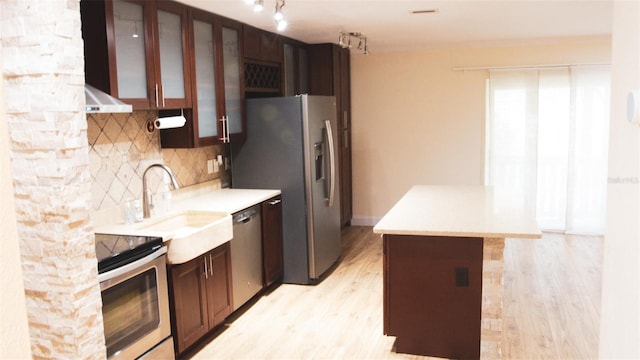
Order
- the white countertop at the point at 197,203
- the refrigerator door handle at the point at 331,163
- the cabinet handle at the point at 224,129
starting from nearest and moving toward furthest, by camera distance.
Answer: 1. the white countertop at the point at 197,203
2. the cabinet handle at the point at 224,129
3. the refrigerator door handle at the point at 331,163

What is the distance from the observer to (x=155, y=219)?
3602mm

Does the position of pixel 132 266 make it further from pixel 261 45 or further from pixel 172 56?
pixel 261 45

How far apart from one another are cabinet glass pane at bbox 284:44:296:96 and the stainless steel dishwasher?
1.71 metres

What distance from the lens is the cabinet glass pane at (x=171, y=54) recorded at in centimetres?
357

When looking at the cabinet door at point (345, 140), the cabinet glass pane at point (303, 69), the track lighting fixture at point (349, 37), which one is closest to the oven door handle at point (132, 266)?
the track lighting fixture at point (349, 37)

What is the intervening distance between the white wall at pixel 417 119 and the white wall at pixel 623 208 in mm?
5527

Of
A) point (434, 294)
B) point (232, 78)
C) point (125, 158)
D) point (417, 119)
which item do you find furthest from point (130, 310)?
point (417, 119)

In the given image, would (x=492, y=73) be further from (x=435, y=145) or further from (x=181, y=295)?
(x=181, y=295)

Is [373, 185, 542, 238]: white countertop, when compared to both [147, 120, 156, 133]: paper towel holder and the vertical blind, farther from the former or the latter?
the vertical blind

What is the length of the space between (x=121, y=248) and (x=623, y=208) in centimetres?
238

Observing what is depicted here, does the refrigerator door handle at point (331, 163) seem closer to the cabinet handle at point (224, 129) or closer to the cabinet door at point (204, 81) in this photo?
the cabinet handle at point (224, 129)

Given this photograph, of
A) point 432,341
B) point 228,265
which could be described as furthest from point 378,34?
point 432,341

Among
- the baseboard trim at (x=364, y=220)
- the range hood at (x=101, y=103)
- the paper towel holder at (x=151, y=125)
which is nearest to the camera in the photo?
the range hood at (x=101, y=103)

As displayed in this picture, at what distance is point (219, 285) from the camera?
3689 millimetres
